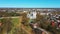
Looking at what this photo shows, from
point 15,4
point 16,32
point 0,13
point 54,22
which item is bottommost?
point 16,32

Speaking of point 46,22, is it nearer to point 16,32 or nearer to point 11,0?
point 16,32

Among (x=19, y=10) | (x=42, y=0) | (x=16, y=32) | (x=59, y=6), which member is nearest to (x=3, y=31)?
(x=16, y=32)

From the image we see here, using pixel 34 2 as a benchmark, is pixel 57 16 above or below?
below

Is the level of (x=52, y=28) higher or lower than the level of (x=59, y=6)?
lower

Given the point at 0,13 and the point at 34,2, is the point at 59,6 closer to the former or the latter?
the point at 34,2

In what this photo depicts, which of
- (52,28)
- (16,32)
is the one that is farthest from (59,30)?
(16,32)

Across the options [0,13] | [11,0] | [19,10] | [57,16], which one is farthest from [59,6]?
[0,13]

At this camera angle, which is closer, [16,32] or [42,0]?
[16,32]

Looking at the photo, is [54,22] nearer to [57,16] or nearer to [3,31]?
[57,16]
